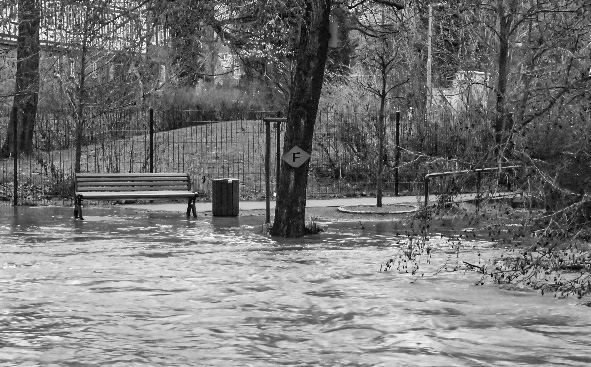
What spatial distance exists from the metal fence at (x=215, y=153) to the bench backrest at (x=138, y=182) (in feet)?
10.7

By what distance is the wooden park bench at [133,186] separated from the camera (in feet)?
67.7

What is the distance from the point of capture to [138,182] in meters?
21.8

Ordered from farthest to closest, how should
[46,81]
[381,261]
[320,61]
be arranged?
[46,81] < [320,61] < [381,261]

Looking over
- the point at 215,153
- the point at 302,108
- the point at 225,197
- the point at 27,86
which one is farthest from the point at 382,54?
the point at 27,86

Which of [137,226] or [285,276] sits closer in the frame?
[285,276]

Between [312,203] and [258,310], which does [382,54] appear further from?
[258,310]

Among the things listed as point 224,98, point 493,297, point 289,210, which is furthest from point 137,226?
point 224,98

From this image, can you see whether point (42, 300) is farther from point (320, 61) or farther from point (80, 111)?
point (80, 111)

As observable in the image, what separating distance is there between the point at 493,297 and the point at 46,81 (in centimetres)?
1853

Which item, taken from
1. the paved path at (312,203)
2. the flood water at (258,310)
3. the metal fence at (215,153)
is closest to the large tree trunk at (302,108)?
the flood water at (258,310)

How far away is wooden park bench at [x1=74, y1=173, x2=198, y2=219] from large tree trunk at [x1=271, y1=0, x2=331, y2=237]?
10.4 ft

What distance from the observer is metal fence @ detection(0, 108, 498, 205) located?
25547mm

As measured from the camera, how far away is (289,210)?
1781 centimetres

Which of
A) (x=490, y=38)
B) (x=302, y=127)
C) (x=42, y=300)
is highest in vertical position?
(x=490, y=38)
